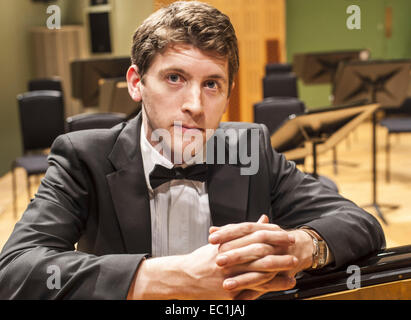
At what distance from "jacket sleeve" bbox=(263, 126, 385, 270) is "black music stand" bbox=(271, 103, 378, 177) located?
1130mm

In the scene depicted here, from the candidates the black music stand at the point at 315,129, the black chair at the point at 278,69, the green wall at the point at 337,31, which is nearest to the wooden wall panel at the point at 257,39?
the black chair at the point at 278,69

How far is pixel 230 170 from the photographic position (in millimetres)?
1341

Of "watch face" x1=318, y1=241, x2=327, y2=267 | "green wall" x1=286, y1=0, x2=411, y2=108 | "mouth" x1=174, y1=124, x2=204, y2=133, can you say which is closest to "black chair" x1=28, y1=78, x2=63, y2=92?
"green wall" x1=286, y1=0, x2=411, y2=108

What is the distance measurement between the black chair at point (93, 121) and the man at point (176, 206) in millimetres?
1337

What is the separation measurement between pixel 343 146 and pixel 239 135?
233 inches

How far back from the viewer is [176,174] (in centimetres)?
127

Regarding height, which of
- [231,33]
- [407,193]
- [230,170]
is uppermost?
[231,33]

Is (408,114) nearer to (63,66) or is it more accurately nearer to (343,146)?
(343,146)

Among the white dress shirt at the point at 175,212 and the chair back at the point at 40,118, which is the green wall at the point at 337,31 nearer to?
the chair back at the point at 40,118

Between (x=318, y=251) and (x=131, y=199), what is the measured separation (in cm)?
46

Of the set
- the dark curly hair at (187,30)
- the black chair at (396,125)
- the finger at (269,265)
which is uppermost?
the dark curly hair at (187,30)

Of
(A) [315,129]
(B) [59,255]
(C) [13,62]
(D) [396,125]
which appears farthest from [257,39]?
(B) [59,255]

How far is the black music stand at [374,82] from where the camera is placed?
4.35 meters
